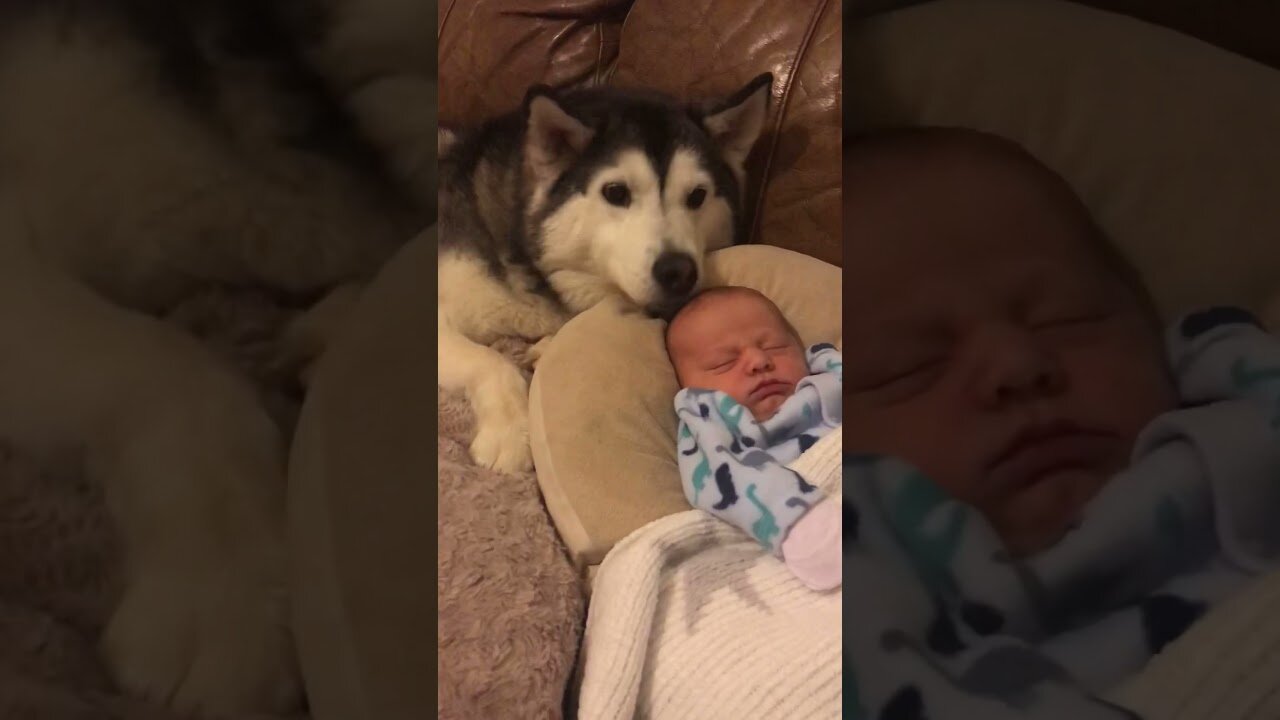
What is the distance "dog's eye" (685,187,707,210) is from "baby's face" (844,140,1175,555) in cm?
14

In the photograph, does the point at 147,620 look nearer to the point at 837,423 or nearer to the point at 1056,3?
the point at 837,423

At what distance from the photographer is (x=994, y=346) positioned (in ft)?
2.89

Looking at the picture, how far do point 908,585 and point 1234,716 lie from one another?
26cm

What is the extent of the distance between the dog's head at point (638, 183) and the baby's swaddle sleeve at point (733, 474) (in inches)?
4.2

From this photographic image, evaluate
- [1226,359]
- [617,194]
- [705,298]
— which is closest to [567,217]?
[617,194]

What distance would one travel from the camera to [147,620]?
910mm

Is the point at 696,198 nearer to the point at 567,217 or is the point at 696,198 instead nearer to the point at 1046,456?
the point at 567,217

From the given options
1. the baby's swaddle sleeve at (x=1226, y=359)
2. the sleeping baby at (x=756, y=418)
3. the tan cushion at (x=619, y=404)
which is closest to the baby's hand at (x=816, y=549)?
the sleeping baby at (x=756, y=418)

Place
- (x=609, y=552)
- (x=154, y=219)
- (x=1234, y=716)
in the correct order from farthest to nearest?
(x=154, y=219)
(x=609, y=552)
(x=1234, y=716)

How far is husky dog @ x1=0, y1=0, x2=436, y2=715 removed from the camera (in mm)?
956

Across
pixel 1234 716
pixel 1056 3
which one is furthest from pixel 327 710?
pixel 1056 3

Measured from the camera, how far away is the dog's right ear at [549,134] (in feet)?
3.05

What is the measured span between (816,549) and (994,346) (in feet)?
0.81

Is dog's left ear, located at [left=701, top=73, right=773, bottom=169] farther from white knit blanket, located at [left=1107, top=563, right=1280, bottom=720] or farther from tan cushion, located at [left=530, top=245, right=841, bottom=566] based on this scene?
white knit blanket, located at [left=1107, top=563, right=1280, bottom=720]
